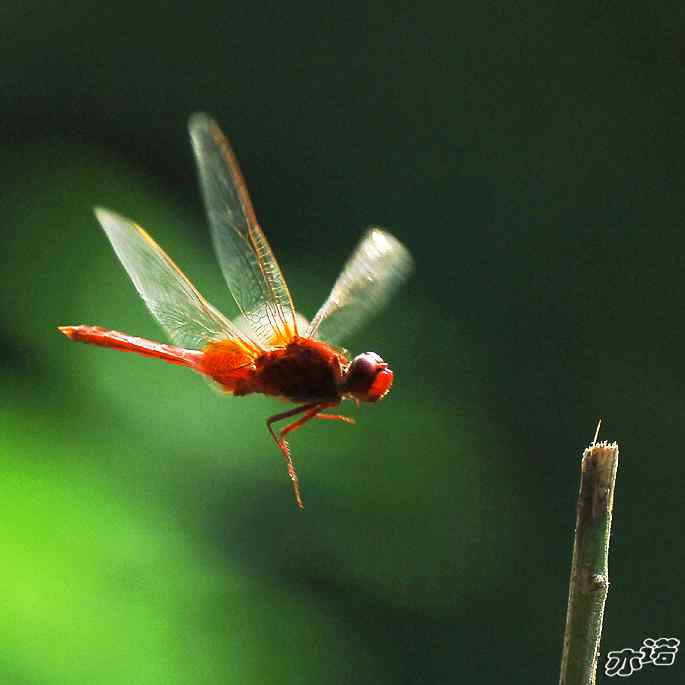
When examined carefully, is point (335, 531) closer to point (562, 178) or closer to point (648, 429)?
point (648, 429)

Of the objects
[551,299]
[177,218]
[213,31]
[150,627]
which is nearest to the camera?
[150,627]

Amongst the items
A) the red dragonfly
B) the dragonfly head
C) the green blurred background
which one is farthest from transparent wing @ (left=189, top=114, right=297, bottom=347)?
the green blurred background

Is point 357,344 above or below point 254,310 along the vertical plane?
above

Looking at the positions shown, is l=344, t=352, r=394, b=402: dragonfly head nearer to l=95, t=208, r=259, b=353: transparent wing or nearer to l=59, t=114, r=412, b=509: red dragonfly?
l=59, t=114, r=412, b=509: red dragonfly

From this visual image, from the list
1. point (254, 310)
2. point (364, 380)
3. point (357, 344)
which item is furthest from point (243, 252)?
point (357, 344)

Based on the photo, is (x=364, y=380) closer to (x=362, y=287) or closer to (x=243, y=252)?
(x=362, y=287)

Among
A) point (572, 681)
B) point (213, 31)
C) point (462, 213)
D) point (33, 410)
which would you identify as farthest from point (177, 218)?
point (572, 681)
